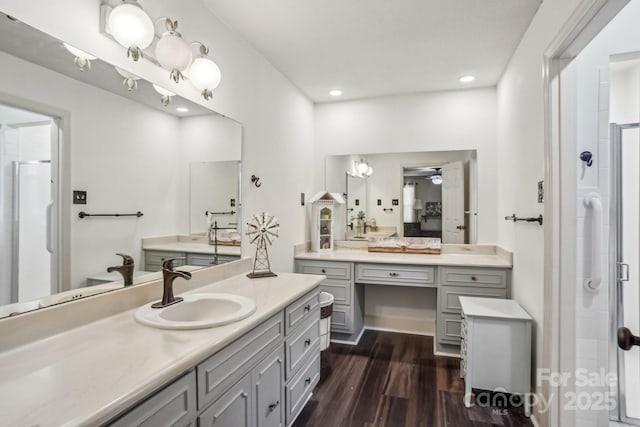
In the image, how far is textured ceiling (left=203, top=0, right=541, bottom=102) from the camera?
1.98 meters

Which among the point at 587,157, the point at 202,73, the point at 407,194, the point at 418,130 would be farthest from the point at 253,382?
the point at 418,130

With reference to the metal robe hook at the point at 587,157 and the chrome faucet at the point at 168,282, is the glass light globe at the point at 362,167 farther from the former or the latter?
the chrome faucet at the point at 168,282

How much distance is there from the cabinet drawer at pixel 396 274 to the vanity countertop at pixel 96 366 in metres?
1.70

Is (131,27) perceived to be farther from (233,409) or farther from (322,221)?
(322,221)

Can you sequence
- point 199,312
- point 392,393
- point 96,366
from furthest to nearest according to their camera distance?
point 392,393
point 199,312
point 96,366

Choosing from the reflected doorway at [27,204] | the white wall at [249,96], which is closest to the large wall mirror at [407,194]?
the white wall at [249,96]

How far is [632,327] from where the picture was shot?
6.17ft

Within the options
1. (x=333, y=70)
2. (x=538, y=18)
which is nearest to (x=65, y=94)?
(x=333, y=70)

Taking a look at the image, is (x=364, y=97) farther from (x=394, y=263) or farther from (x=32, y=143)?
(x=32, y=143)

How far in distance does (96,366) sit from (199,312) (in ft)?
2.25

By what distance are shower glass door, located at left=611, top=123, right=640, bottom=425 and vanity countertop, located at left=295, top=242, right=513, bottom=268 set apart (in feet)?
2.49

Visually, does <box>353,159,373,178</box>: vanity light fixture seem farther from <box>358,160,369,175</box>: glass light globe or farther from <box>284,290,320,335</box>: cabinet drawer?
<box>284,290,320,335</box>: cabinet drawer

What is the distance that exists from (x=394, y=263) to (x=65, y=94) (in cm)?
249

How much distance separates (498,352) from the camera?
208cm
